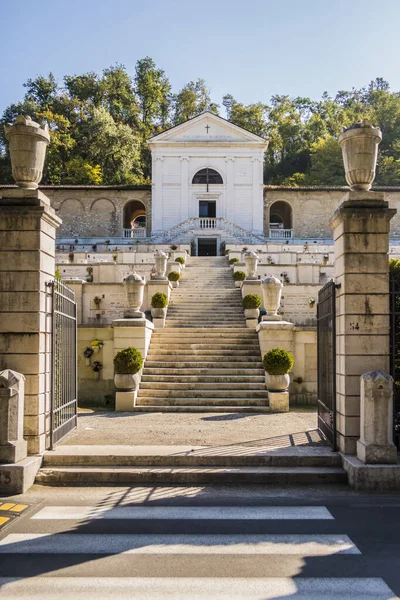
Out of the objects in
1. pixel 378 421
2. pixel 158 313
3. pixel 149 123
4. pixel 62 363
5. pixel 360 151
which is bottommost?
pixel 378 421

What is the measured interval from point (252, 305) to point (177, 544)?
13.6 metres

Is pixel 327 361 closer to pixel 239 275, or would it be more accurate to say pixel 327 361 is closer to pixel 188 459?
pixel 188 459

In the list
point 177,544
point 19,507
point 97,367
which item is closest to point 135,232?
point 97,367

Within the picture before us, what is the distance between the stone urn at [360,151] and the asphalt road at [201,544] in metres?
4.31

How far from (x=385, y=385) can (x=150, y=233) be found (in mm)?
40504

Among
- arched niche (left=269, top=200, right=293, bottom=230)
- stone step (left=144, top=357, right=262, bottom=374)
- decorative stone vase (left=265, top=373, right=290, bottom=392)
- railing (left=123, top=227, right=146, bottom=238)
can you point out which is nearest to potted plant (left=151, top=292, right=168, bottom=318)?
stone step (left=144, top=357, right=262, bottom=374)

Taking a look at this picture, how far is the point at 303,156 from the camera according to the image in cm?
6706

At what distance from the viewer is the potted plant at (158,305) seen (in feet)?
59.5

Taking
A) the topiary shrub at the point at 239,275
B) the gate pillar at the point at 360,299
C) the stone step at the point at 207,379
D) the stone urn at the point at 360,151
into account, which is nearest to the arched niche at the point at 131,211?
the topiary shrub at the point at 239,275

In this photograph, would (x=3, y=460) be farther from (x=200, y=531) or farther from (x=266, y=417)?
(x=266, y=417)

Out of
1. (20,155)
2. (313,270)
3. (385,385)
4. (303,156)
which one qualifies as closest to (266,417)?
(385,385)

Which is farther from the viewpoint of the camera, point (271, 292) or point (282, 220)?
point (282, 220)

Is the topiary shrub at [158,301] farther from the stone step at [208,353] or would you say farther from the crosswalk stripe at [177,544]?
the crosswalk stripe at [177,544]

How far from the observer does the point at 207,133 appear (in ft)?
152
